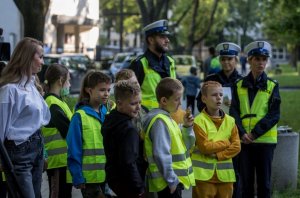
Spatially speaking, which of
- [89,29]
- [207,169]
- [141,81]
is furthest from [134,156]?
[89,29]

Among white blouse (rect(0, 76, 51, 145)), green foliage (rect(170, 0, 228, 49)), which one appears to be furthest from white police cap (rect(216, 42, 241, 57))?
green foliage (rect(170, 0, 228, 49))

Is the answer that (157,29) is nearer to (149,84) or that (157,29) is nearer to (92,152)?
(149,84)

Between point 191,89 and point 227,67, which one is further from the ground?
point 227,67

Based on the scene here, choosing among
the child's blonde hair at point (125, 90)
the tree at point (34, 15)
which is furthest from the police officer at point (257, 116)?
the tree at point (34, 15)

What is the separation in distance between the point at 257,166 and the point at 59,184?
6.89ft

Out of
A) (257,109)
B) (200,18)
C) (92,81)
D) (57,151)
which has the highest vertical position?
(200,18)

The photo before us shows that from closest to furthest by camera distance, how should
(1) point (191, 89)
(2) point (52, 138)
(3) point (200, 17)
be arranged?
1. (2) point (52, 138)
2. (1) point (191, 89)
3. (3) point (200, 17)

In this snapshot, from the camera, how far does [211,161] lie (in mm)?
6621

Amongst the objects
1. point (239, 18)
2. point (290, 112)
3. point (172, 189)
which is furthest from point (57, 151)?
point (239, 18)

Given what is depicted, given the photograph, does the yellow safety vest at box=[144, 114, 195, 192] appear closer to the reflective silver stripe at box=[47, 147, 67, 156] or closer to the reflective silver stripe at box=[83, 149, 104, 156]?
the reflective silver stripe at box=[83, 149, 104, 156]

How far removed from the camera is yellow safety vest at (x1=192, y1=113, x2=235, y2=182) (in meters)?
6.59

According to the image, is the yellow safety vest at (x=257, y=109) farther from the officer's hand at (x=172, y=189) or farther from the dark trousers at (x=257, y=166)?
the officer's hand at (x=172, y=189)

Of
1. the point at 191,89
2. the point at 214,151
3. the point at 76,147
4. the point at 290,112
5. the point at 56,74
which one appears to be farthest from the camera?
the point at 290,112

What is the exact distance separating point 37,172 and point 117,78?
5.05ft
